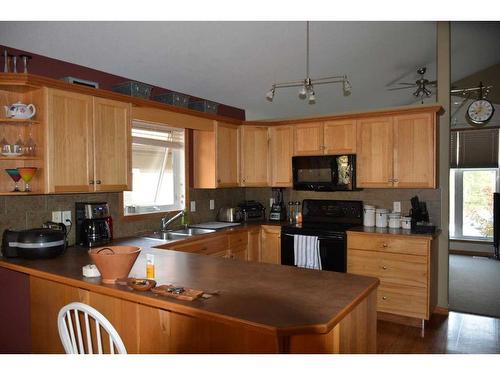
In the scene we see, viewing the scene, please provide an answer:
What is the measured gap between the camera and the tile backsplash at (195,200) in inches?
107

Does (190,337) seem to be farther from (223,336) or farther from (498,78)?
(498,78)

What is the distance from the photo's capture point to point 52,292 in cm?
229

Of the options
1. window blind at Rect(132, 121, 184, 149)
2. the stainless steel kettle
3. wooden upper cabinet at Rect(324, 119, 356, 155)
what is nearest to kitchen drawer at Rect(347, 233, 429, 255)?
wooden upper cabinet at Rect(324, 119, 356, 155)

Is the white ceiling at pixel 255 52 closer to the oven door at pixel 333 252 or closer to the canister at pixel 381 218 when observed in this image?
the canister at pixel 381 218

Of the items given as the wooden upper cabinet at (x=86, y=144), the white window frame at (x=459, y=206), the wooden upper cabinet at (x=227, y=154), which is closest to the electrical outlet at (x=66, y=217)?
the wooden upper cabinet at (x=86, y=144)

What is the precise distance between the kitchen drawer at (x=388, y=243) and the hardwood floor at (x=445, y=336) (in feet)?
2.29

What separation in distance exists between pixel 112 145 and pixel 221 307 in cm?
196

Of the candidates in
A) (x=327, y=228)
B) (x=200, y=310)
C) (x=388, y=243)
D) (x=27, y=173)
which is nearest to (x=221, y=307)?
(x=200, y=310)

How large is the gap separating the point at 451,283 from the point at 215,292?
134 inches

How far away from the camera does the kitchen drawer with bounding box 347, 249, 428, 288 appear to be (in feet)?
11.3

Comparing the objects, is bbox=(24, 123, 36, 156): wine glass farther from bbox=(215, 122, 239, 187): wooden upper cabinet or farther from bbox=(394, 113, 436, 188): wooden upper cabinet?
bbox=(394, 113, 436, 188): wooden upper cabinet

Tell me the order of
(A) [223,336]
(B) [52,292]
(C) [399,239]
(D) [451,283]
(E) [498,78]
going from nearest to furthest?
(A) [223,336] < (B) [52,292] < (C) [399,239] < (D) [451,283] < (E) [498,78]

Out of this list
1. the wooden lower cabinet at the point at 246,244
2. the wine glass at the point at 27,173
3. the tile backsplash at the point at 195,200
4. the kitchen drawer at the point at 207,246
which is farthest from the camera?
the wooden lower cabinet at the point at 246,244
